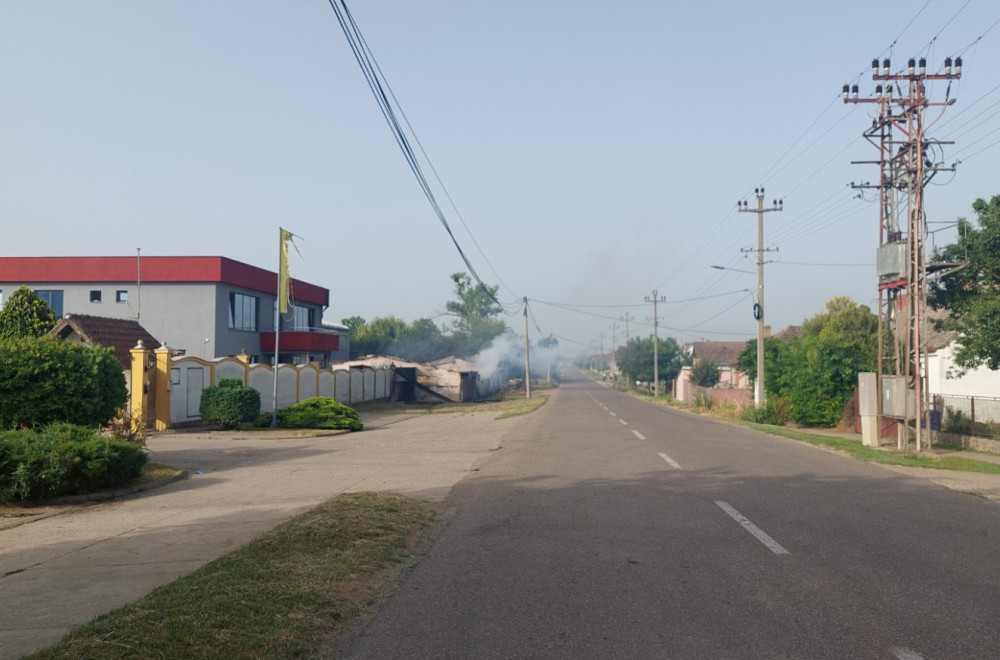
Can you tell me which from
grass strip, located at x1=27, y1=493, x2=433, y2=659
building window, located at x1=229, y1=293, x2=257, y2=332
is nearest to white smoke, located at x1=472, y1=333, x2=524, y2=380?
building window, located at x1=229, y1=293, x2=257, y2=332

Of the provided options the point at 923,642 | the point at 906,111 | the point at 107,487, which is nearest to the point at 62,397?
the point at 107,487

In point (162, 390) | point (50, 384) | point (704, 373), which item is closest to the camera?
point (50, 384)

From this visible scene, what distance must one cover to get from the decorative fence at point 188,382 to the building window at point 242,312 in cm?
672

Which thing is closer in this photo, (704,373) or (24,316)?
(24,316)

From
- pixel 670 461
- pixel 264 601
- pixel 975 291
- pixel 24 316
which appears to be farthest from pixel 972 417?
pixel 24 316

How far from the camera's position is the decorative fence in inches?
915

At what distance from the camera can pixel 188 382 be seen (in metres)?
25.4

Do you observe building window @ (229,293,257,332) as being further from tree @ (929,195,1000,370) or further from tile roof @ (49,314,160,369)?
tree @ (929,195,1000,370)

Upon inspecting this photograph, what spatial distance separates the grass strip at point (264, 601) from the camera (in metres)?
4.86

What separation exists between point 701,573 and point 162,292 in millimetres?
36359

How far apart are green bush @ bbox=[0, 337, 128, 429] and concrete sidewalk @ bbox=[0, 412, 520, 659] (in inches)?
87.4

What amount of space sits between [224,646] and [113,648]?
2.08ft

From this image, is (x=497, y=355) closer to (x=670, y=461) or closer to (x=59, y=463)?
(x=670, y=461)

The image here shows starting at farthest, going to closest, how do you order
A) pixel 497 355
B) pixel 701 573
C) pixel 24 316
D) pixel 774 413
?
pixel 497 355
pixel 774 413
pixel 24 316
pixel 701 573
